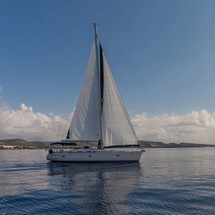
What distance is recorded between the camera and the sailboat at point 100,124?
185ft

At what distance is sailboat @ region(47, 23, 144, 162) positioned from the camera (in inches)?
2224

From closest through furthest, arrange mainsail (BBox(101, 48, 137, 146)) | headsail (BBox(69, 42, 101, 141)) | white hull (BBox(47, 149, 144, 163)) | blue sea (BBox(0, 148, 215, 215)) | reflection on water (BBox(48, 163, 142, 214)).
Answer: blue sea (BBox(0, 148, 215, 215)) < reflection on water (BBox(48, 163, 142, 214)) < white hull (BBox(47, 149, 144, 163)) < mainsail (BBox(101, 48, 137, 146)) < headsail (BBox(69, 42, 101, 141))

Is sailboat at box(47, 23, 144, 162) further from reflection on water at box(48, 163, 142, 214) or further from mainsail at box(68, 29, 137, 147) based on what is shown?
reflection on water at box(48, 163, 142, 214)

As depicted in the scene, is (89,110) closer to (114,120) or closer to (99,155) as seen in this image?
(114,120)

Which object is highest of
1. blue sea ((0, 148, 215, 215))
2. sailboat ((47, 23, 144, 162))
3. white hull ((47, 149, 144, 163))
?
sailboat ((47, 23, 144, 162))

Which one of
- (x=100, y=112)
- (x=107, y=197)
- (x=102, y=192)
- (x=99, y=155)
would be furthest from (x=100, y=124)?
(x=107, y=197)

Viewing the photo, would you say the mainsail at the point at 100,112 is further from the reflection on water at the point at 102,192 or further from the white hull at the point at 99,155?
the reflection on water at the point at 102,192

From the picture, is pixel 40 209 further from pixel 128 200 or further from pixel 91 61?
pixel 91 61

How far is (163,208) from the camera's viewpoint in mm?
21734

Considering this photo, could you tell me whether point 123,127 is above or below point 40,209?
above

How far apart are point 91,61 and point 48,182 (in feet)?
103

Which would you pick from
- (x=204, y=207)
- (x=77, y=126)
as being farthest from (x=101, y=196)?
(x=77, y=126)

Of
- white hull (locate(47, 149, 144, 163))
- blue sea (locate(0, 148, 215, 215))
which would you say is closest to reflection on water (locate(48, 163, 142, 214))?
blue sea (locate(0, 148, 215, 215))

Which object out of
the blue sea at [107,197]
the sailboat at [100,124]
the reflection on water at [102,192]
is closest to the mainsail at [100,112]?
the sailboat at [100,124]
